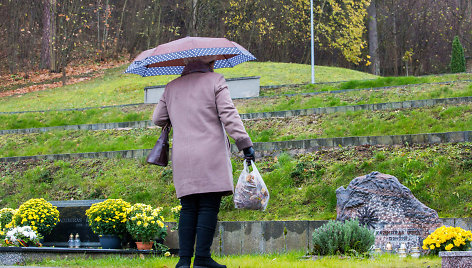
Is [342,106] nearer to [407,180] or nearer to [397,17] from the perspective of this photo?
[407,180]

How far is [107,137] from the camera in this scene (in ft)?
51.1

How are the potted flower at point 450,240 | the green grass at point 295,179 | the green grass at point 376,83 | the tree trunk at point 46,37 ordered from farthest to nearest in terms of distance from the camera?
the tree trunk at point 46,37 < the green grass at point 376,83 < the green grass at point 295,179 < the potted flower at point 450,240

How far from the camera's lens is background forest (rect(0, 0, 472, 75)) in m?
32.1

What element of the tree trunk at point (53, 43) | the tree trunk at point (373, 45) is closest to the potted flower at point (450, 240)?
the tree trunk at point (53, 43)

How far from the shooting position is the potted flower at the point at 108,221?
871 centimetres

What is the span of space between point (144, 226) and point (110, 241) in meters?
0.73

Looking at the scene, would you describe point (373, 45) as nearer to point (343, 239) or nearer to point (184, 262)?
point (343, 239)

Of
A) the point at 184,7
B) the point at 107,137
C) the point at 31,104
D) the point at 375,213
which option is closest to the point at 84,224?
the point at 375,213

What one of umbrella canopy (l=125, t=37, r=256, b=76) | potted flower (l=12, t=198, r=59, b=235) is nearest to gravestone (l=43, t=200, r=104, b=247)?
potted flower (l=12, t=198, r=59, b=235)

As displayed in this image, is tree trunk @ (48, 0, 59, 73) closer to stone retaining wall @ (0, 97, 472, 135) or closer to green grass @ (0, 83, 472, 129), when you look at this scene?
green grass @ (0, 83, 472, 129)

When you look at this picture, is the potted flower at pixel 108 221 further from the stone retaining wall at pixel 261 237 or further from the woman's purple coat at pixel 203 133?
the woman's purple coat at pixel 203 133

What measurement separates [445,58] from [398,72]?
133 inches

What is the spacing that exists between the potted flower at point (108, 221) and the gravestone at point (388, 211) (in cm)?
316

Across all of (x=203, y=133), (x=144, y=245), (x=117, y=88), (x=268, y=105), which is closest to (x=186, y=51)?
(x=203, y=133)
